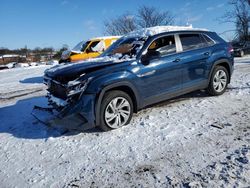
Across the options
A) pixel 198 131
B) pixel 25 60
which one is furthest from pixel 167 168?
pixel 25 60

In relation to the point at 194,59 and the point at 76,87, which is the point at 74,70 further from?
the point at 194,59

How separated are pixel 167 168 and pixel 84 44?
10418 millimetres

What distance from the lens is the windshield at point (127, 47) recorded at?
5188mm

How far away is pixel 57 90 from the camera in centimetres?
478

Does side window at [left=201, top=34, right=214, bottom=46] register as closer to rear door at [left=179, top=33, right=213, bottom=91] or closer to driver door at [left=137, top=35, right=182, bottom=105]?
rear door at [left=179, top=33, right=213, bottom=91]

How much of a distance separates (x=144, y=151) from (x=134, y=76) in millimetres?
1529

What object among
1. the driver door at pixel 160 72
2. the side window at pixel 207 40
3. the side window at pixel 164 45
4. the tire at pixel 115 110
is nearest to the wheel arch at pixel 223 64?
the side window at pixel 207 40

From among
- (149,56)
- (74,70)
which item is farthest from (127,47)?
(74,70)

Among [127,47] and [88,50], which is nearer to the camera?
[127,47]

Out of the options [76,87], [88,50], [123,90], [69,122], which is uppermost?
[88,50]

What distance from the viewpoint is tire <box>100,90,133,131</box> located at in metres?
4.53

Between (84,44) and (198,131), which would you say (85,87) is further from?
(84,44)

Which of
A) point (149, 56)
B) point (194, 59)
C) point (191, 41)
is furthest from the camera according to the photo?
point (191, 41)

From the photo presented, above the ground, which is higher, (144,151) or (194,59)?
(194,59)
